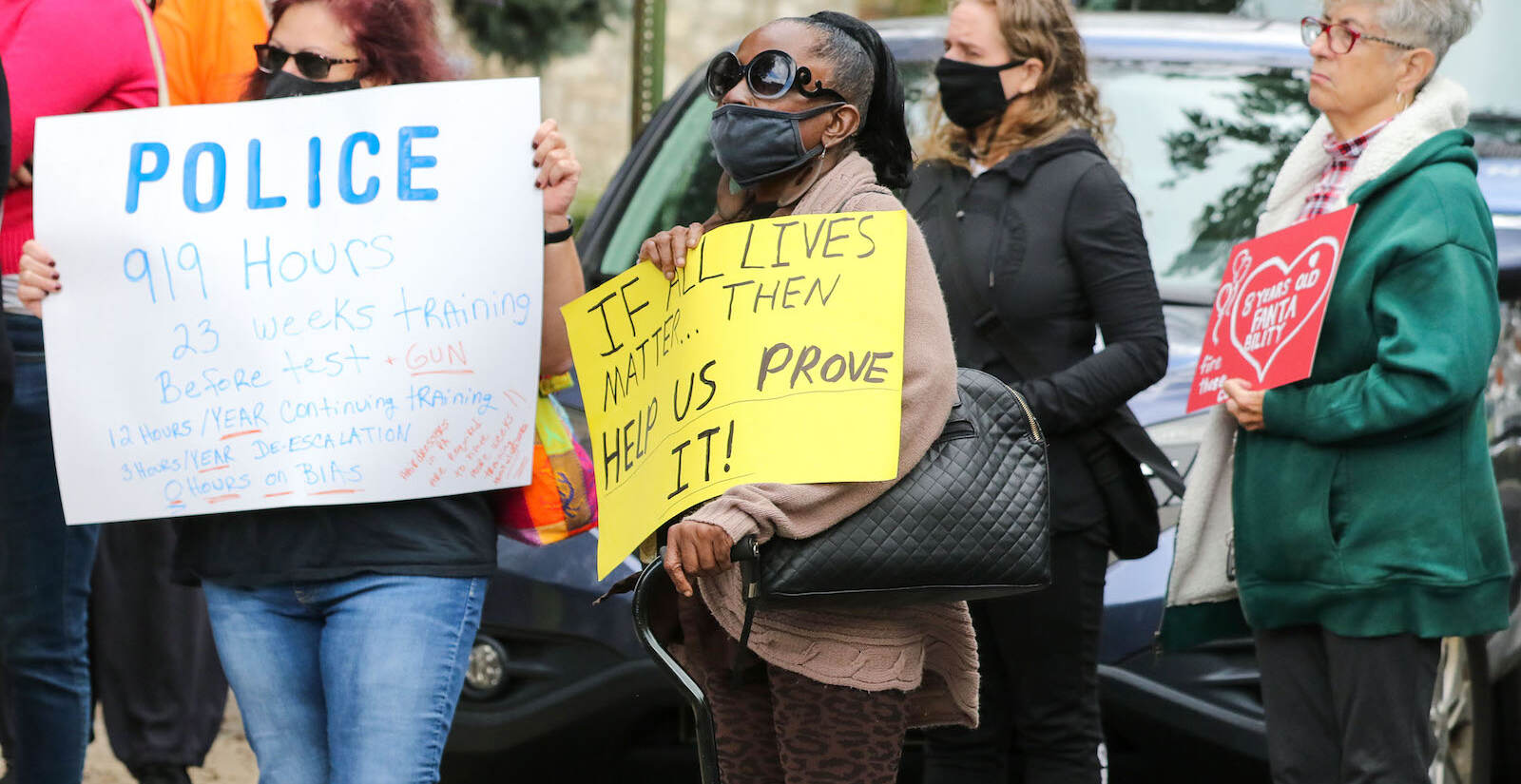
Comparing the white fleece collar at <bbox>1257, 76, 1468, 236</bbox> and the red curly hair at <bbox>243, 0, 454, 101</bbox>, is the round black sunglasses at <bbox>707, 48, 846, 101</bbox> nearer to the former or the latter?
the red curly hair at <bbox>243, 0, 454, 101</bbox>

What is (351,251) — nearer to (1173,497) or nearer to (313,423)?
(313,423)

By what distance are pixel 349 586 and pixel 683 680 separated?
2.10 ft

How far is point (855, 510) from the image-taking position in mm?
2715

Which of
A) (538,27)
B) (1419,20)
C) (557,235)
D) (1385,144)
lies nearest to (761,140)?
(557,235)

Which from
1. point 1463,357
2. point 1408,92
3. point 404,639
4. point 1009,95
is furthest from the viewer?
point 1009,95

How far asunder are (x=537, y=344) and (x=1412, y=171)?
61.0 inches

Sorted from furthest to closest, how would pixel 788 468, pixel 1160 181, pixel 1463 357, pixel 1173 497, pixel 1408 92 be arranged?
1. pixel 1160 181
2. pixel 1173 497
3. pixel 1408 92
4. pixel 1463 357
5. pixel 788 468

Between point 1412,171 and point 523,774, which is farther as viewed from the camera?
point 523,774

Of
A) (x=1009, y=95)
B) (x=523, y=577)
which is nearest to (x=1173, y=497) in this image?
(x=1009, y=95)

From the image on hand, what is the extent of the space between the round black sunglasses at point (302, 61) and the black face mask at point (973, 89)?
1.29 meters

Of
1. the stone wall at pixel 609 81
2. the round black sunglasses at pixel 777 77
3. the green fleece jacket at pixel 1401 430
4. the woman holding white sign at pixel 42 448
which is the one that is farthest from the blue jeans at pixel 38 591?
the stone wall at pixel 609 81

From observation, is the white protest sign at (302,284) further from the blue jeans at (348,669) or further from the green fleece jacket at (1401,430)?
the green fleece jacket at (1401,430)

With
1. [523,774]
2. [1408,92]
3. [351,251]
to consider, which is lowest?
[523,774]

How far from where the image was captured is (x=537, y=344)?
3.14 metres
